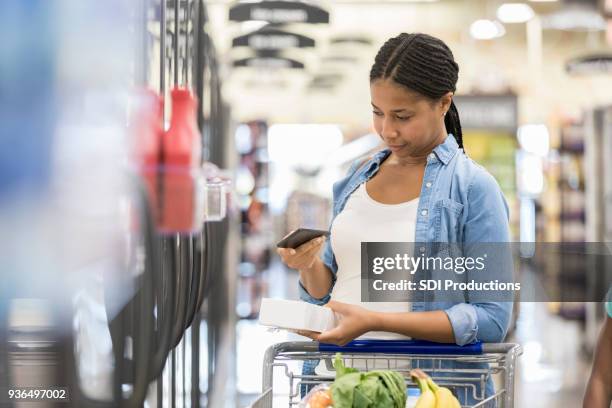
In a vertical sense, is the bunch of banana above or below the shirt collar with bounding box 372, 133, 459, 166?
below

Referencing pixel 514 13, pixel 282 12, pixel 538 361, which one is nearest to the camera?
pixel 282 12

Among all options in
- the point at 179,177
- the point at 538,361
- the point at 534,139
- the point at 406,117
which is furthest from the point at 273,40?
the point at 534,139

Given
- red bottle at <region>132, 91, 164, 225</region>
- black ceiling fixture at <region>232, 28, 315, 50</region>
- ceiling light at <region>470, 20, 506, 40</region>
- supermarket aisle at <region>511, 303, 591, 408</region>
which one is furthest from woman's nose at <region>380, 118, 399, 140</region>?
ceiling light at <region>470, 20, 506, 40</region>

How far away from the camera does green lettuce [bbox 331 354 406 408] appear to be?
5.35 ft

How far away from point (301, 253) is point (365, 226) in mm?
171

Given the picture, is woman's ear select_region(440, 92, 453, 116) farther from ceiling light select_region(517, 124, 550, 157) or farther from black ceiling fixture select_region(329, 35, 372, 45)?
ceiling light select_region(517, 124, 550, 157)

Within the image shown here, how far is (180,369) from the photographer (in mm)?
3840

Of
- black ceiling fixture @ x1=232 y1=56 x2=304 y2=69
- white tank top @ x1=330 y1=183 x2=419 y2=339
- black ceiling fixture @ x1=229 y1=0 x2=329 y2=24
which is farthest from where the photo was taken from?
black ceiling fixture @ x1=232 y1=56 x2=304 y2=69

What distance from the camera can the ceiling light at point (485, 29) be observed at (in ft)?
34.1

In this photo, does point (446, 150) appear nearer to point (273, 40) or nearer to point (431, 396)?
point (431, 396)

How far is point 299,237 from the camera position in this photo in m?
2.05

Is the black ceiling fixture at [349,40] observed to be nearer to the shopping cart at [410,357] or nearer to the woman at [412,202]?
the woman at [412,202]

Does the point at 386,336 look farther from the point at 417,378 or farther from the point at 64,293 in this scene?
the point at 64,293

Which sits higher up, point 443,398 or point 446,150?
point 446,150
